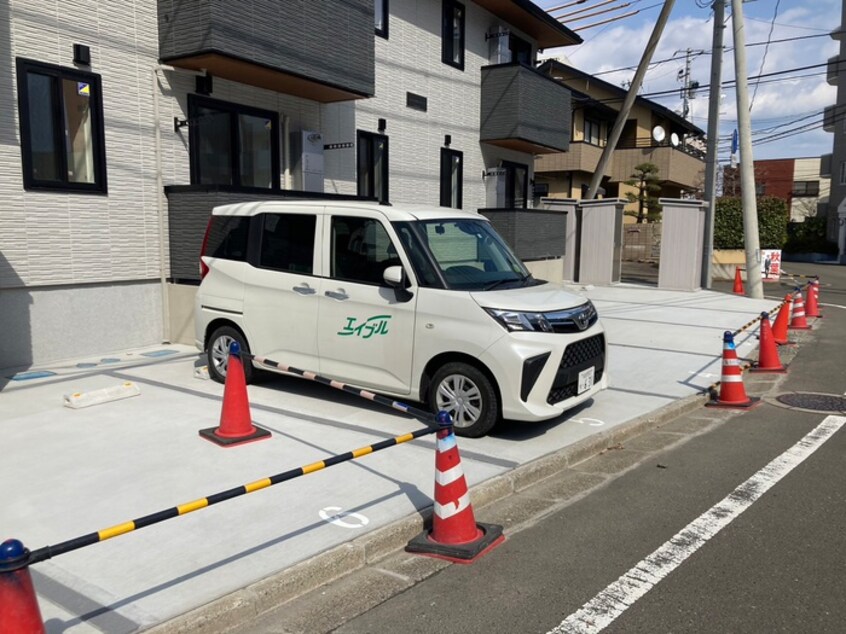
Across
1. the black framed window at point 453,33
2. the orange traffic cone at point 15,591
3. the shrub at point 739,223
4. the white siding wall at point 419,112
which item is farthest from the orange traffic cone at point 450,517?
the shrub at point 739,223

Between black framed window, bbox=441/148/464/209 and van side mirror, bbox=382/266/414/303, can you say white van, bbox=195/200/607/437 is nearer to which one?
van side mirror, bbox=382/266/414/303

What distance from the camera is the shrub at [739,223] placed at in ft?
91.9

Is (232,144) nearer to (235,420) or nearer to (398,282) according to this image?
(398,282)

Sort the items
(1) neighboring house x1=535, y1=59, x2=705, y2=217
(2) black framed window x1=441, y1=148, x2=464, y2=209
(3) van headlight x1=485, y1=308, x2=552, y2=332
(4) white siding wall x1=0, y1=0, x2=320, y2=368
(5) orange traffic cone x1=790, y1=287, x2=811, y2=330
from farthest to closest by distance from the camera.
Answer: (1) neighboring house x1=535, y1=59, x2=705, y2=217 → (2) black framed window x1=441, y1=148, x2=464, y2=209 → (5) orange traffic cone x1=790, y1=287, x2=811, y2=330 → (4) white siding wall x1=0, y1=0, x2=320, y2=368 → (3) van headlight x1=485, y1=308, x2=552, y2=332

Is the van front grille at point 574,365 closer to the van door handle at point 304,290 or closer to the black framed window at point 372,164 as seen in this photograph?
the van door handle at point 304,290

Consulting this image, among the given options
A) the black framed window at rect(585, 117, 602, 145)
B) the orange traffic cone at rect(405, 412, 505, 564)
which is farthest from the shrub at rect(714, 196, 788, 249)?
the orange traffic cone at rect(405, 412, 505, 564)

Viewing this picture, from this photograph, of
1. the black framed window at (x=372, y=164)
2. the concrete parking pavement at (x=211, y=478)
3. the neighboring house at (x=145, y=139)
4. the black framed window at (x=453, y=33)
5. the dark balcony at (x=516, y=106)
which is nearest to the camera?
the concrete parking pavement at (x=211, y=478)

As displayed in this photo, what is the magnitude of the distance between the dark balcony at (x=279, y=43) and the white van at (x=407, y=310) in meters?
3.07

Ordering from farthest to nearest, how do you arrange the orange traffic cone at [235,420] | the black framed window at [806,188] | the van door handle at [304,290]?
the black framed window at [806,188]
the van door handle at [304,290]
the orange traffic cone at [235,420]

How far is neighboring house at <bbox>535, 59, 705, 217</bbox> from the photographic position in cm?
→ 3083

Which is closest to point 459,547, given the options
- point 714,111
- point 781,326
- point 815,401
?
point 815,401

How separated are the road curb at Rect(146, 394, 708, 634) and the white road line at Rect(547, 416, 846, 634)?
1156 millimetres

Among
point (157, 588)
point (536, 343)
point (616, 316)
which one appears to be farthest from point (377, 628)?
point (616, 316)

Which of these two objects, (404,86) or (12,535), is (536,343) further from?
(404,86)
